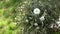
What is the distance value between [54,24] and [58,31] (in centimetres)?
13

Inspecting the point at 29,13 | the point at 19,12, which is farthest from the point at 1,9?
the point at 29,13

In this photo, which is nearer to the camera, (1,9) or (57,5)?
(57,5)

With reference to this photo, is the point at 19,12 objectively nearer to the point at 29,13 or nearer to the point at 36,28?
the point at 29,13

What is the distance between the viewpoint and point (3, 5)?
3.83m

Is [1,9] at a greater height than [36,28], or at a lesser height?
greater

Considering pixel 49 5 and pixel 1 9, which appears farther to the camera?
pixel 1 9

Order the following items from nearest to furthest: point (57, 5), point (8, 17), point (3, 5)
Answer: point (57, 5) → point (8, 17) → point (3, 5)

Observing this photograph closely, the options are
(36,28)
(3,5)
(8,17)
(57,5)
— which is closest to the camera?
(36,28)

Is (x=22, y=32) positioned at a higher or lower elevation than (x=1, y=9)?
lower

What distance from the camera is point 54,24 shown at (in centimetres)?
294

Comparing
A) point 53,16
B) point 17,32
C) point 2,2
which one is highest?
point 2,2

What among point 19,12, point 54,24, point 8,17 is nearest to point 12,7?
point 8,17

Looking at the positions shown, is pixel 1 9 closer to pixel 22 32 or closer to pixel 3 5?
pixel 3 5

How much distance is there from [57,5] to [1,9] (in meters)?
1.17
